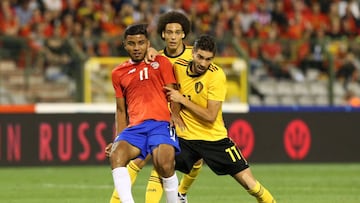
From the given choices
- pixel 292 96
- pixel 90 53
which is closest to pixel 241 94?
pixel 292 96

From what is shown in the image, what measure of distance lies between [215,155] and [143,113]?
91cm

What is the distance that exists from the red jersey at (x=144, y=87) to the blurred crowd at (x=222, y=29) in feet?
30.3

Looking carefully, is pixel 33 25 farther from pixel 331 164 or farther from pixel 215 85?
pixel 215 85

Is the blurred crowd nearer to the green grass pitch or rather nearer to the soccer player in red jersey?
the green grass pitch

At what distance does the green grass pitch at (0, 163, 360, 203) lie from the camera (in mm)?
12883

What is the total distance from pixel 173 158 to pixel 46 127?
918 cm

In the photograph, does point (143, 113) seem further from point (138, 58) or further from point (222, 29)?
point (222, 29)

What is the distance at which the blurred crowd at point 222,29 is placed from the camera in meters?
19.5

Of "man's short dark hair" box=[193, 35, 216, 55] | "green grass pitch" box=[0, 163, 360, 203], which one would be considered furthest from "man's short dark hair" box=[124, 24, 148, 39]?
"green grass pitch" box=[0, 163, 360, 203]

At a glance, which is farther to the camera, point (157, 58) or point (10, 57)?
point (10, 57)

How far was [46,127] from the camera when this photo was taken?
61.4ft

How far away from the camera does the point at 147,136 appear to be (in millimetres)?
9891

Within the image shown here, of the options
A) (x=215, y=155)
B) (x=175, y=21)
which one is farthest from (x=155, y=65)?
(x=215, y=155)

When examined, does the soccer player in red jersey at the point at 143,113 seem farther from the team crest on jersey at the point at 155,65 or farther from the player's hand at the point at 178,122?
the player's hand at the point at 178,122
